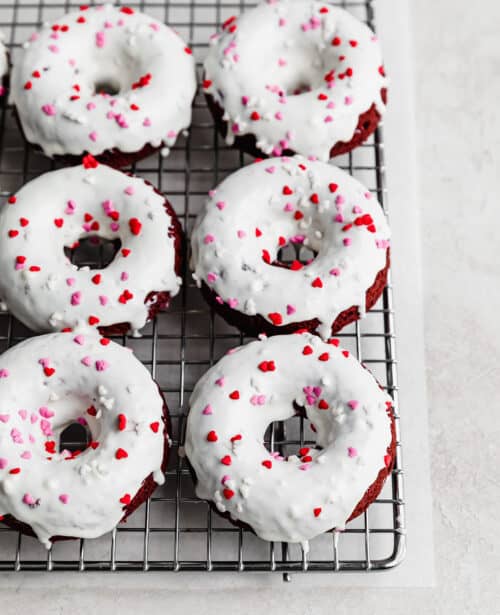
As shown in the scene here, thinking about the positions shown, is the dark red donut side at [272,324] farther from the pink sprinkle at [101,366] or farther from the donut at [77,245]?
the pink sprinkle at [101,366]

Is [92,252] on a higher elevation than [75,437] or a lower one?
higher

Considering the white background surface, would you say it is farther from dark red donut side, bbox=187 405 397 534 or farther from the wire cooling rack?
dark red donut side, bbox=187 405 397 534

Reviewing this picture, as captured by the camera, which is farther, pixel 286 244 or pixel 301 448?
pixel 286 244

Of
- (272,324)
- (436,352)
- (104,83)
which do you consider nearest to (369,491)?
(272,324)

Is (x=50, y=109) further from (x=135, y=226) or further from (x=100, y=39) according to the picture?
(x=135, y=226)

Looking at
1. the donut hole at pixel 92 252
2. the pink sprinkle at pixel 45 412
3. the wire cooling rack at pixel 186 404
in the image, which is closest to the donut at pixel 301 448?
the wire cooling rack at pixel 186 404

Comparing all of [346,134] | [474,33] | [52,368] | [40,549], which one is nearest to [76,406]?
[52,368]
